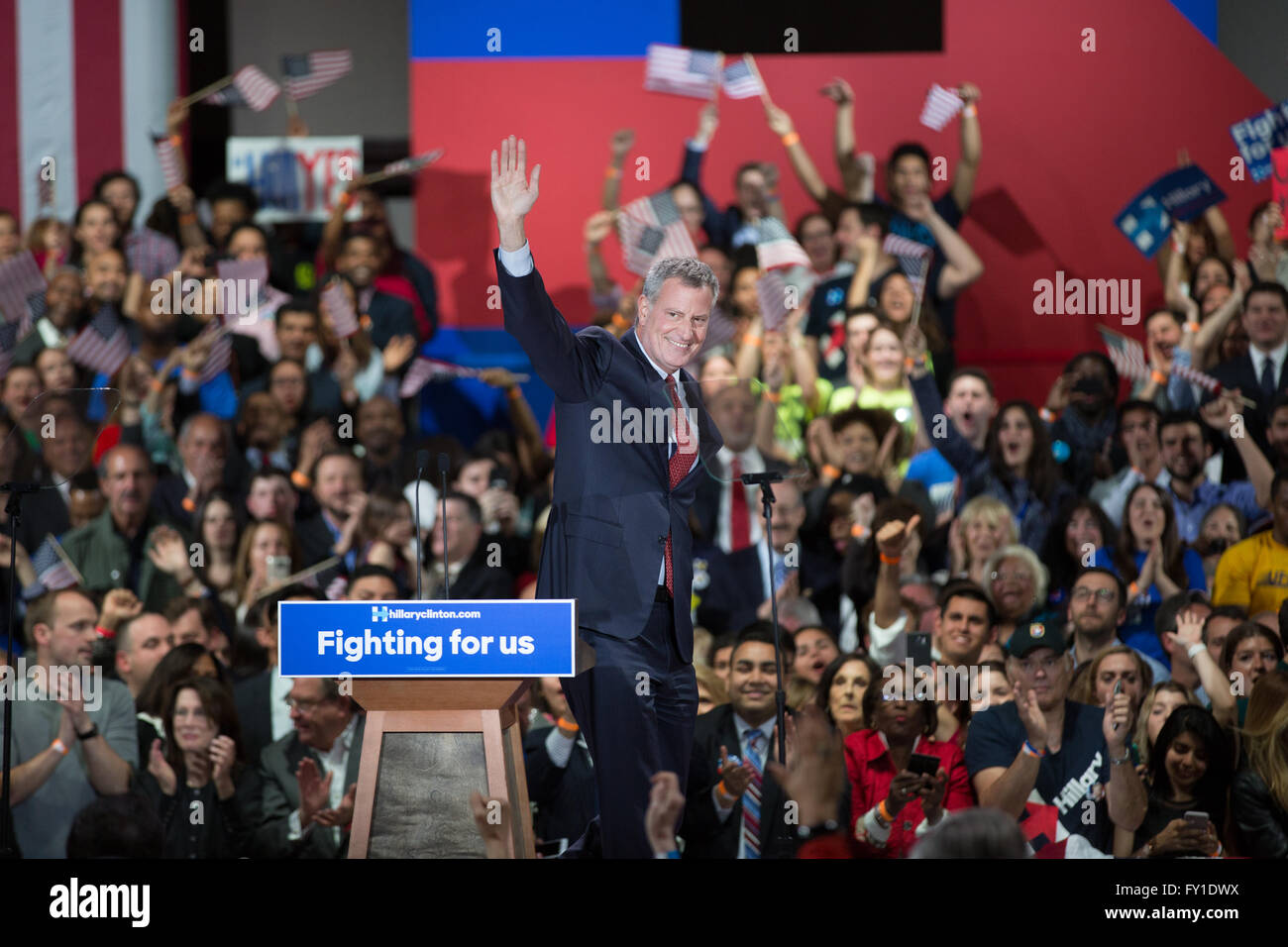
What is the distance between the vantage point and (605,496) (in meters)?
3.36

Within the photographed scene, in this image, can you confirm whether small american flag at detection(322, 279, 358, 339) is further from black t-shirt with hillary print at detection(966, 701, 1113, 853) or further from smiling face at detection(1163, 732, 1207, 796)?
smiling face at detection(1163, 732, 1207, 796)

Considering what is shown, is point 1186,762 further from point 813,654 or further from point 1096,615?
point 813,654

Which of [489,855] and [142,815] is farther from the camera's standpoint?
[142,815]

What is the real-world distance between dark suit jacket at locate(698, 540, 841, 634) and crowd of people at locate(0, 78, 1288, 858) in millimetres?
11

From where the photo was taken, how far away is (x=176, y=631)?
197 inches

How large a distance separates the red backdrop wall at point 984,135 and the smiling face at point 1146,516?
1.75 meters

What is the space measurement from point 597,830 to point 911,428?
8.66 feet

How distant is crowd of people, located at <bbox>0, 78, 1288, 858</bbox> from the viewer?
13.9ft

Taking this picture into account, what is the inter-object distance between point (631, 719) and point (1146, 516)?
8.29 feet

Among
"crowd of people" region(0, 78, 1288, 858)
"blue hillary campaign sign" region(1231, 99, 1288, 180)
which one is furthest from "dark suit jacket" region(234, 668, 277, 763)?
"blue hillary campaign sign" region(1231, 99, 1288, 180)

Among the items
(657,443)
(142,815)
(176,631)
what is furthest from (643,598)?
(176,631)

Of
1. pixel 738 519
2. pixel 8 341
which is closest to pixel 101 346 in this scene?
pixel 8 341

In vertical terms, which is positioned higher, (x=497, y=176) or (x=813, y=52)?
(x=813, y=52)
